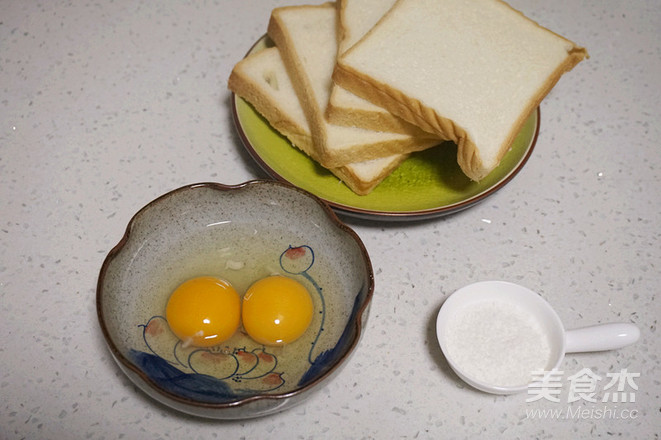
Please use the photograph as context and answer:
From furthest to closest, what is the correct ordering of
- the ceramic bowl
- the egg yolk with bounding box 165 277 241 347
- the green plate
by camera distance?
the green plate
the egg yolk with bounding box 165 277 241 347
the ceramic bowl

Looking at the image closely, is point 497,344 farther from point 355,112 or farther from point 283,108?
point 283,108

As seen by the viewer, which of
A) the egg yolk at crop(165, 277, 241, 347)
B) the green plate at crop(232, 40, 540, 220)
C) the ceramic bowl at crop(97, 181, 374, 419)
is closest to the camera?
the ceramic bowl at crop(97, 181, 374, 419)

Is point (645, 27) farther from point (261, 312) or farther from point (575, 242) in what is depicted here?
point (261, 312)

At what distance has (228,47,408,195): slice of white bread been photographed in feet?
4.93

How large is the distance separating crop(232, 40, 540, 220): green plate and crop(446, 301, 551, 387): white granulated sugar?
26 cm

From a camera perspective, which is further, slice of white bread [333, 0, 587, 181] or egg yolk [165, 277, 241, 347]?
slice of white bread [333, 0, 587, 181]

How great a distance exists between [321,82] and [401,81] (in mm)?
222

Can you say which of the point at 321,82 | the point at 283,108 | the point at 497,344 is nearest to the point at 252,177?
the point at 283,108

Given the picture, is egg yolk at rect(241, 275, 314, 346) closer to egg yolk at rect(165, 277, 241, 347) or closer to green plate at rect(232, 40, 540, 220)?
egg yolk at rect(165, 277, 241, 347)

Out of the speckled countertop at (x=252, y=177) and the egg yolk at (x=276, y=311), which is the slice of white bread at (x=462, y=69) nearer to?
the speckled countertop at (x=252, y=177)

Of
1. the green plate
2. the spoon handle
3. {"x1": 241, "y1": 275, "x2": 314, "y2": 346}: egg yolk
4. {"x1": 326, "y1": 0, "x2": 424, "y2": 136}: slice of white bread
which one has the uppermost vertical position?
{"x1": 326, "y1": 0, "x2": 424, "y2": 136}: slice of white bread

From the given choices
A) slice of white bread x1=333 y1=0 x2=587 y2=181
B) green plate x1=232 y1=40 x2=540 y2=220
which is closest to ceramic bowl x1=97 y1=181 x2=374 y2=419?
green plate x1=232 y1=40 x2=540 y2=220

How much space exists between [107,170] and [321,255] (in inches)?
27.8

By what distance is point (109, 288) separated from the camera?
1.16 m
